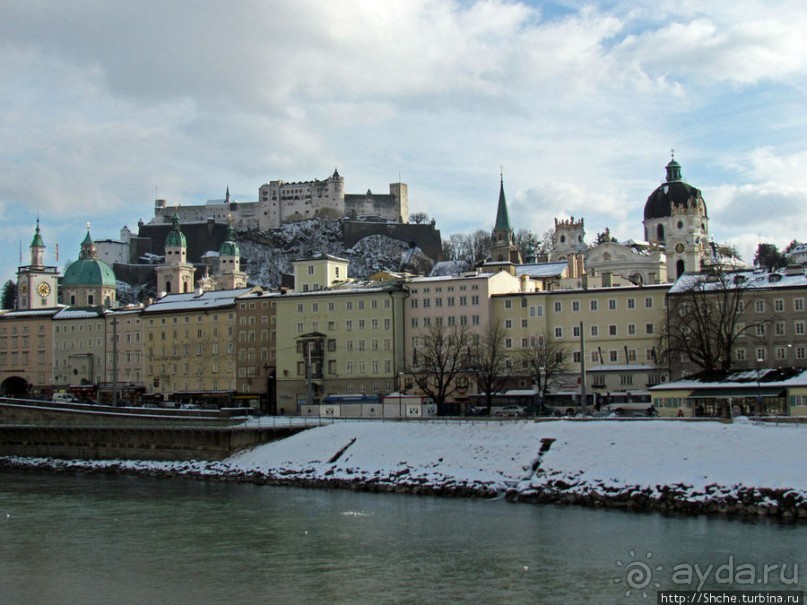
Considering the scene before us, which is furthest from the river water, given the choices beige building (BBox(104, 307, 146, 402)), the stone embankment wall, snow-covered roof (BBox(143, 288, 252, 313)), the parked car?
beige building (BBox(104, 307, 146, 402))

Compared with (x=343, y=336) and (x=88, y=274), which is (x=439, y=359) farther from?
(x=88, y=274)

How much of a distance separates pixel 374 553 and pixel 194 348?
66616 millimetres

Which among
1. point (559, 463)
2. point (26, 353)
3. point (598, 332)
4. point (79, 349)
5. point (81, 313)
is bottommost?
point (559, 463)

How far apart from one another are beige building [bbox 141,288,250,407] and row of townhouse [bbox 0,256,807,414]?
124 mm

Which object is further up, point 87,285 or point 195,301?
point 87,285

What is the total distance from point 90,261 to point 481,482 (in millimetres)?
109891

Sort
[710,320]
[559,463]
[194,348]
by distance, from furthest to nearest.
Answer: [194,348] → [710,320] → [559,463]

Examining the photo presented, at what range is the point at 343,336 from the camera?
285 ft

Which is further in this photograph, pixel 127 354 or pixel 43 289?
pixel 43 289

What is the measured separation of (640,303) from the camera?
78562 mm

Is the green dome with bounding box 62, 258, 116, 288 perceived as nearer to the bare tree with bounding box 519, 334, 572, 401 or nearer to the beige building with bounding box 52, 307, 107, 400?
the beige building with bounding box 52, 307, 107, 400

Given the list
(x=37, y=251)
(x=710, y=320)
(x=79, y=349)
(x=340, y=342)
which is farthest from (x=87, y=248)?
(x=710, y=320)

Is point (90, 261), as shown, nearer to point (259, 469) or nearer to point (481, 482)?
point (259, 469)

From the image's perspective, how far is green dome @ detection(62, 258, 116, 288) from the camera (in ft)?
472
